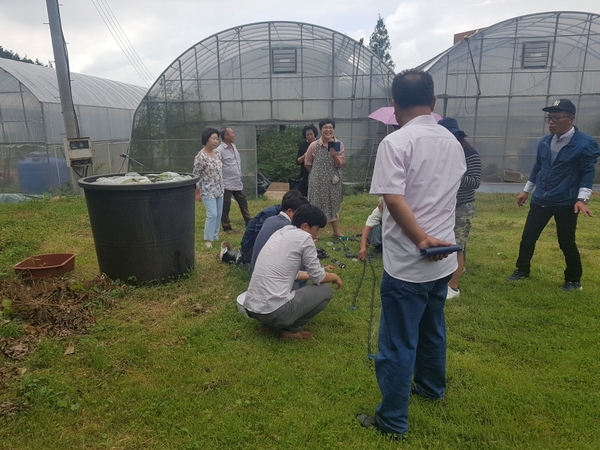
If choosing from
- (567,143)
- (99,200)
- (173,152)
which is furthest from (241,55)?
(567,143)

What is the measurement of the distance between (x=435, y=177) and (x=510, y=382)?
166 cm

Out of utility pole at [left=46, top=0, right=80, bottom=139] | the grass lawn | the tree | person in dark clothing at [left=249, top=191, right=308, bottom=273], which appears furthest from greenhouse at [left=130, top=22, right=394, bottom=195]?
the tree

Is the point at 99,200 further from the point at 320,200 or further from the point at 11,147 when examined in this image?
the point at 11,147

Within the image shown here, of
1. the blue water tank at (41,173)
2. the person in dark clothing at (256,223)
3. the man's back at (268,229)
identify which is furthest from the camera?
the blue water tank at (41,173)

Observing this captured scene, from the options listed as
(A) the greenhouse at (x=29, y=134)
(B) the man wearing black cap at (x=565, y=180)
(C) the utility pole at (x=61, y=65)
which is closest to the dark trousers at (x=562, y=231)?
(B) the man wearing black cap at (x=565, y=180)

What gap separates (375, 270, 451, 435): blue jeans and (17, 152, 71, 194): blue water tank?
11.3m

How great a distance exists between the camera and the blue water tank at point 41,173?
11109 millimetres

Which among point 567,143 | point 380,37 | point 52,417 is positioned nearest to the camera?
point 52,417

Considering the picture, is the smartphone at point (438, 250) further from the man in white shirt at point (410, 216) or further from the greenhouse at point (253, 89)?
the greenhouse at point (253, 89)

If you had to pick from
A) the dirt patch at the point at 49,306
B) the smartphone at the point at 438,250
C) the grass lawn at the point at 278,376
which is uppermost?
the smartphone at the point at 438,250

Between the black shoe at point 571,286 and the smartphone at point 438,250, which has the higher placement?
the smartphone at point 438,250

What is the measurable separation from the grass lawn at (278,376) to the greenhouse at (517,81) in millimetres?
8294

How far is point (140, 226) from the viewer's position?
4.26 m

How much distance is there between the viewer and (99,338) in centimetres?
344
